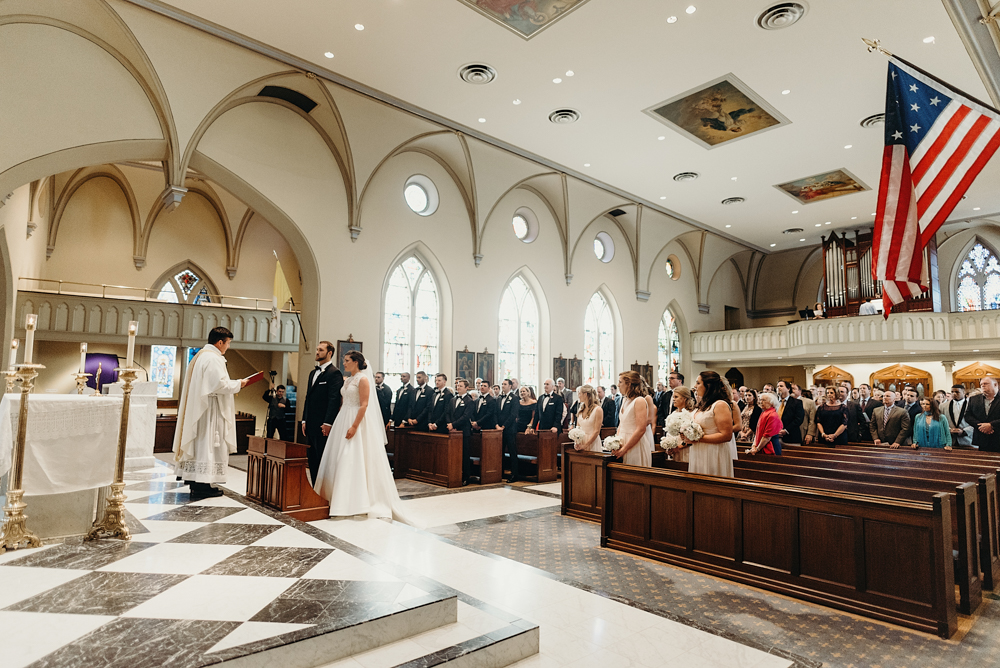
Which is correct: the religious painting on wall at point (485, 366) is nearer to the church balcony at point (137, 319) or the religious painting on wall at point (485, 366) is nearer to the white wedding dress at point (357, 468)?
the church balcony at point (137, 319)

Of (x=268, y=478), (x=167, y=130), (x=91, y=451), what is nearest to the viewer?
(x=91, y=451)

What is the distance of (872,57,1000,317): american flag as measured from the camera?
16.4ft

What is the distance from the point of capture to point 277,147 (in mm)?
10523

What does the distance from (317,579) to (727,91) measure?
9.70 meters

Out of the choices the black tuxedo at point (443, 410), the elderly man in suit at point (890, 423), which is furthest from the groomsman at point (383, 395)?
the elderly man in suit at point (890, 423)

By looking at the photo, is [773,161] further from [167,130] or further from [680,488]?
[167,130]

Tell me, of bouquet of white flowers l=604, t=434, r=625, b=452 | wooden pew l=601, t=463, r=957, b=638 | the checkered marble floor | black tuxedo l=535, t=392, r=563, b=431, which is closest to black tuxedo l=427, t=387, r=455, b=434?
black tuxedo l=535, t=392, r=563, b=431

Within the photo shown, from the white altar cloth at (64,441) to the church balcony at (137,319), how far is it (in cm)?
836

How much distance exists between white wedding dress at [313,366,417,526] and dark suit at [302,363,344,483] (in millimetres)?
125

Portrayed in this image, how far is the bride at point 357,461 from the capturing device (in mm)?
5625

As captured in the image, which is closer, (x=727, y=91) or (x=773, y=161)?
(x=727, y=91)

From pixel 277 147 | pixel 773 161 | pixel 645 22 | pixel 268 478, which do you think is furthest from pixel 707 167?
pixel 268 478

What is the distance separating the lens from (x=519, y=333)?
1470cm

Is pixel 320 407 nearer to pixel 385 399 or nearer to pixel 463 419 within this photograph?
pixel 463 419
